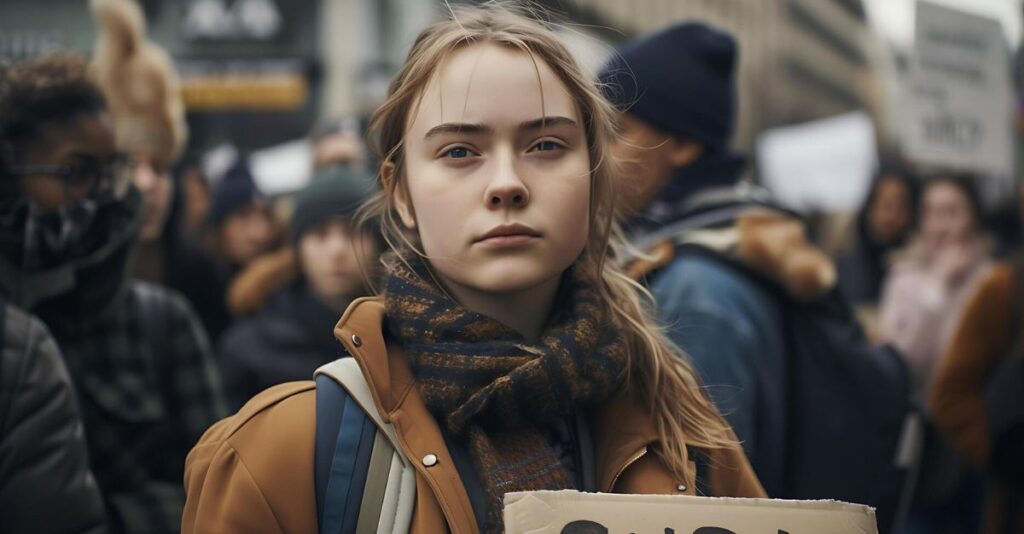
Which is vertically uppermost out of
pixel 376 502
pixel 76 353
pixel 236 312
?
pixel 376 502

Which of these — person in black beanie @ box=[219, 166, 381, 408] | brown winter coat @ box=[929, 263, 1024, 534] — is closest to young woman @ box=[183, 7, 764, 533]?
person in black beanie @ box=[219, 166, 381, 408]

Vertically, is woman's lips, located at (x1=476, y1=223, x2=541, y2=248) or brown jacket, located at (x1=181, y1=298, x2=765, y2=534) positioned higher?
woman's lips, located at (x1=476, y1=223, x2=541, y2=248)

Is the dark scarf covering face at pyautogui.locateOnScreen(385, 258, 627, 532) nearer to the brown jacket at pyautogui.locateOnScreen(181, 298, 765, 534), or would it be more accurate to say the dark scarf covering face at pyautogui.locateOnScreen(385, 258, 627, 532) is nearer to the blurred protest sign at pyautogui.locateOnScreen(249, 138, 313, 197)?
the brown jacket at pyautogui.locateOnScreen(181, 298, 765, 534)

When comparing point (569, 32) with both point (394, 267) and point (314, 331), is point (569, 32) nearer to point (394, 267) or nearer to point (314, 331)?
point (394, 267)

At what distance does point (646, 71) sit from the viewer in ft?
12.8

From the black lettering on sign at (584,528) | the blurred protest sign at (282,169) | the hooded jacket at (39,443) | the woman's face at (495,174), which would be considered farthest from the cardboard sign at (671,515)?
the blurred protest sign at (282,169)

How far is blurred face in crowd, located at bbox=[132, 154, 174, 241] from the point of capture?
4855 millimetres

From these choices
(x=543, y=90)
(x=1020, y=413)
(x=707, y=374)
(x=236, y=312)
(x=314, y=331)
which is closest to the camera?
(x=543, y=90)

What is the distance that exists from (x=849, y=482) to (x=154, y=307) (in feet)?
6.73

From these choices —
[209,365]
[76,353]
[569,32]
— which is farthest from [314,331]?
[569,32]

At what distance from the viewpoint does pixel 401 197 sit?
2348 millimetres

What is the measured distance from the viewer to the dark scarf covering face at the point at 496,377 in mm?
2129

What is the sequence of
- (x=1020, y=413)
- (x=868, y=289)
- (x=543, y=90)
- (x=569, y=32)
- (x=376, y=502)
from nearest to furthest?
1. (x=376, y=502)
2. (x=543, y=90)
3. (x=569, y=32)
4. (x=1020, y=413)
5. (x=868, y=289)

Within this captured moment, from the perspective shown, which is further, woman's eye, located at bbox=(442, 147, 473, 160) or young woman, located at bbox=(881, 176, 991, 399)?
young woman, located at bbox=(881, 176, 991, 399)
